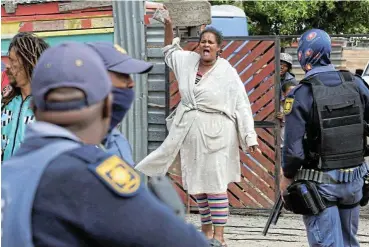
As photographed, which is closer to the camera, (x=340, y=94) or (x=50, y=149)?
(x=50, y=149)

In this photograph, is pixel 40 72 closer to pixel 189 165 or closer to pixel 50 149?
pixel 50 149

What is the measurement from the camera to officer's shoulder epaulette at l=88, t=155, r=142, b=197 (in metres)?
1.82

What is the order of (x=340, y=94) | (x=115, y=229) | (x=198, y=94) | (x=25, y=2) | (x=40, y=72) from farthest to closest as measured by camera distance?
(x=25, y=2) → (x=198, y=94) → (x=340, y=94) → (x=40, y=72) → (x=115, y=229)

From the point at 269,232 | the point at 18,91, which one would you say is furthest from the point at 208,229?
the point at 18,91

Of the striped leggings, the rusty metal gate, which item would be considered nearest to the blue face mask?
the striped leggings

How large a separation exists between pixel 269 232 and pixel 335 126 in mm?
2946

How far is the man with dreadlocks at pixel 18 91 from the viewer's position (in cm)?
431

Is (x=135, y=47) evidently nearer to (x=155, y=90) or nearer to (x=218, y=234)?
(x=155, y=90)

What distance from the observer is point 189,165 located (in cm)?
657

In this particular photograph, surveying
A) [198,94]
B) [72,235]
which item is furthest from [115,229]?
[198,94]

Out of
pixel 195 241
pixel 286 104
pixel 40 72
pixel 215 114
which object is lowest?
pixel 215 114

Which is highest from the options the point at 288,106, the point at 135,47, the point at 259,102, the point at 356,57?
the point at 288,106

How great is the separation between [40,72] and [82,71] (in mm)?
127

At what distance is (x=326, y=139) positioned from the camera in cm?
467
